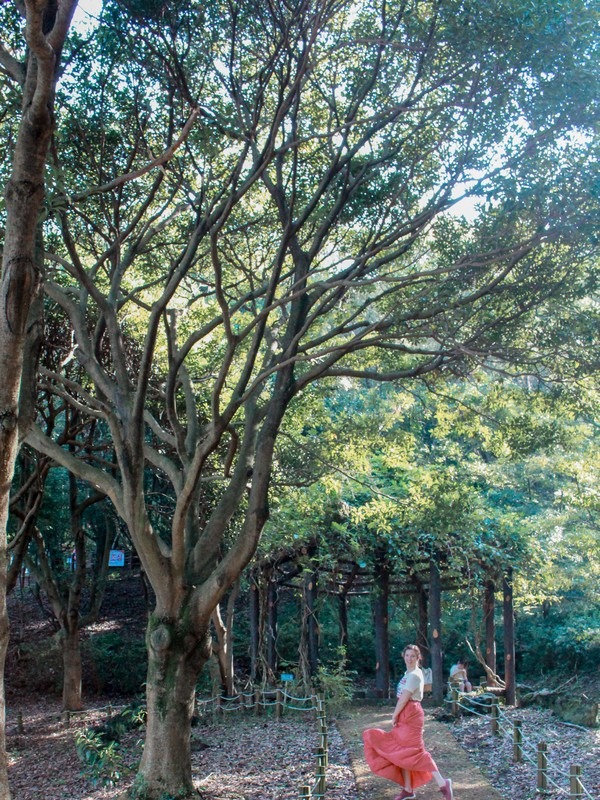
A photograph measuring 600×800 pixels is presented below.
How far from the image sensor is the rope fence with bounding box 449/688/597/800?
653 centimetres

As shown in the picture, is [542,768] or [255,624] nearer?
[542,768]

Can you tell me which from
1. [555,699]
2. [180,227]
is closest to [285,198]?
[180,227]

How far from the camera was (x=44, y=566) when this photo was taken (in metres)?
12.6

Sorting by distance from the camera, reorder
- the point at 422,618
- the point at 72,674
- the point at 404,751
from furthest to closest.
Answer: the point at 422,618 → the point at 72,674 → the point at 404,751

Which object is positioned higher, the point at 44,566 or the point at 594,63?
the point at 594,63

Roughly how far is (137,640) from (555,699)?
9602 millimetres

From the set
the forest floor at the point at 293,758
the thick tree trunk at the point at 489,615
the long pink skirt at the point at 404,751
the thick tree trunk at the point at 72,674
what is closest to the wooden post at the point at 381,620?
the forest floor at the point at 293,758

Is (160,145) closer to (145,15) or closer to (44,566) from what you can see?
(145,15)

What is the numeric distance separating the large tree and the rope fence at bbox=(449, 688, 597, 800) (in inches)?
181

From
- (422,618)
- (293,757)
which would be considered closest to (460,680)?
(422,618)

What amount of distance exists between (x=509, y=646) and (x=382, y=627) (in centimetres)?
239

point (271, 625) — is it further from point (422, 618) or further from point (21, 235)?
point (21, 235)

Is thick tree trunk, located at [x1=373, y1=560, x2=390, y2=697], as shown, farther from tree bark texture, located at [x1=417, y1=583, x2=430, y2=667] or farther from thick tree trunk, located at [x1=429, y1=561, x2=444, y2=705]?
tree bark texture, located at [x1=417, y1=583, x2=430, y2=667]

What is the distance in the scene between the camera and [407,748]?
7215mm
